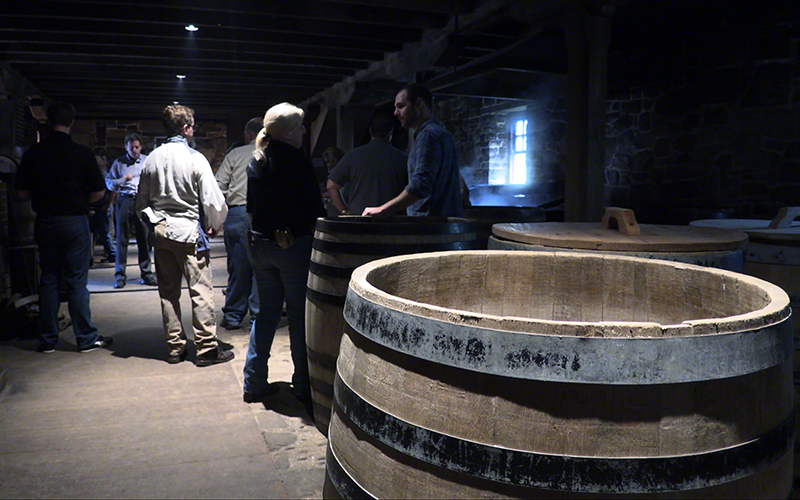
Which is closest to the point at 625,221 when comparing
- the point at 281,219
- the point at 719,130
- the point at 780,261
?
the point at 780,261

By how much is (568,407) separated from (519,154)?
10.0 metres

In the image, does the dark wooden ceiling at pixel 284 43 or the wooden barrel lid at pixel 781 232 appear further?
the dark wooden ceiling at pixel 284 43

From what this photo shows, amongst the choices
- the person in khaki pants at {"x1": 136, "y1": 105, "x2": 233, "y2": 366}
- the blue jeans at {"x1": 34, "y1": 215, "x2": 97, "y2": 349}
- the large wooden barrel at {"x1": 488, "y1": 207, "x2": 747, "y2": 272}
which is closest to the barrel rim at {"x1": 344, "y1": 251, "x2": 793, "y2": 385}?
the large wooden barrel at {"x1": 488, "y1": 207, "x2": 747, "y2": 272}

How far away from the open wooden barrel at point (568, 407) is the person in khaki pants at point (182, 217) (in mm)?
3046

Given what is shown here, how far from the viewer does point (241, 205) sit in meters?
4.68

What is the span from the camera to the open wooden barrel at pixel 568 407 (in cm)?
78

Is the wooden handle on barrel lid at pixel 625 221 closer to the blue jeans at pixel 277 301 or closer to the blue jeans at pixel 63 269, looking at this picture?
the blue jeans at pixel 277 301

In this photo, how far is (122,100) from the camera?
12328 millimetres

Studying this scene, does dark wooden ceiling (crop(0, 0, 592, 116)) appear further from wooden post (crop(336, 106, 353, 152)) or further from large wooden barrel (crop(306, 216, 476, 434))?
large wooden barrel (crop(306, 216, 476, 434))

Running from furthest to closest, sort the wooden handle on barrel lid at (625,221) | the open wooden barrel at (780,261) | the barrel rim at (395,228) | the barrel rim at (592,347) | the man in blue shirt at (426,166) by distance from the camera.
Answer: the man in blue shirt at (426,166), the barrel rim at (395,228), the wooden handle on barrel lid at (625,221), the open wooden barrel at (780,261), the barrel rim at (592,347)

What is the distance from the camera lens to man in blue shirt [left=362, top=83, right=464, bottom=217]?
3.14 meters

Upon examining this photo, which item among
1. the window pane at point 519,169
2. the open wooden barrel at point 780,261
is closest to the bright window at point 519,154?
the window pane at point 519,169

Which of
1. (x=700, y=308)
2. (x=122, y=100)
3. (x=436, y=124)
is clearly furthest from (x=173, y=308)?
(x=122, y=100)

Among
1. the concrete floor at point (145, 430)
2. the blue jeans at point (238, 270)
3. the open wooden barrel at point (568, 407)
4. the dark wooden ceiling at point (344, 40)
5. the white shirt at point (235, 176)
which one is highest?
the dark wooden ceiling at point (344, 40)
